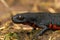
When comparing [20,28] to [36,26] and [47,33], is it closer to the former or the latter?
[36,26]

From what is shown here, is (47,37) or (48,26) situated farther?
(48,26)

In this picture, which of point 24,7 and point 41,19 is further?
point 24,7

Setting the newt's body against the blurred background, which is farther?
the blurred background

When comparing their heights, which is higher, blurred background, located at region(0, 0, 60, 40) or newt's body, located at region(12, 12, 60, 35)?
newt's body, located at region(12, 12, 60, 35)

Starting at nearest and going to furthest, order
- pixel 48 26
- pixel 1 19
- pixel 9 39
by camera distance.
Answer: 1. pixel 9 39
2. pixel 48 26
3. pixel 1 19

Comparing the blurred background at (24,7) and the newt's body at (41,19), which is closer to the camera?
the newt's body at (41,19)

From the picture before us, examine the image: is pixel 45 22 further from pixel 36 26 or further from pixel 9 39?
pixel 9 39

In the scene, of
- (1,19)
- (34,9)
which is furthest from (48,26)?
(34,9)

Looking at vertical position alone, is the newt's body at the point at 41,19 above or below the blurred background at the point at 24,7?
above

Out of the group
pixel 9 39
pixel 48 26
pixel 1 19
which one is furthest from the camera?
pixel 1 19

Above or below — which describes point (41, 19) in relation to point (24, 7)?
above
